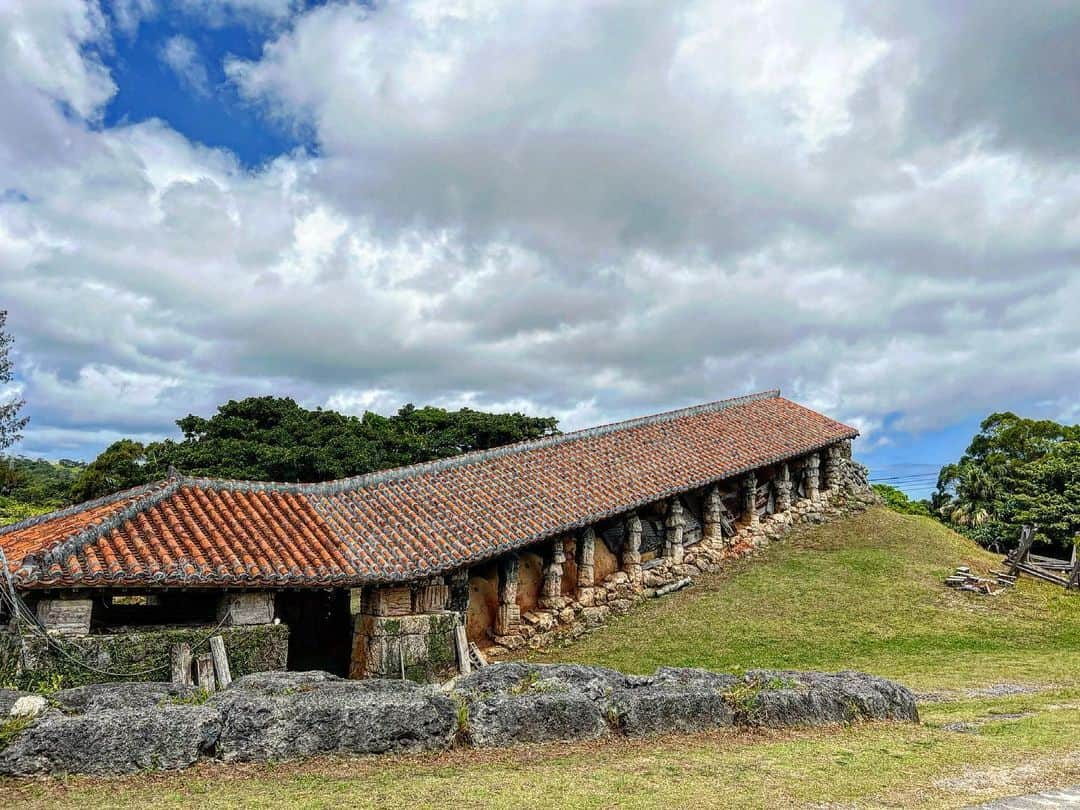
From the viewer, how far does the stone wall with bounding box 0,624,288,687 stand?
1019 cm

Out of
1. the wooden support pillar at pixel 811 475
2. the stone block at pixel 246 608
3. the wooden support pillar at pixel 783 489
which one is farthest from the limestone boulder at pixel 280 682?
the wooden support pillar at pixel 811 475

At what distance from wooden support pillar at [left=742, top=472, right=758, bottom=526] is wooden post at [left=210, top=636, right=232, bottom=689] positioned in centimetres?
1699

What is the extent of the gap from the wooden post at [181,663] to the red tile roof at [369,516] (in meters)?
1.01

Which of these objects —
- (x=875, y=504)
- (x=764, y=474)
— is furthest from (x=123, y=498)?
(x=875, y=504)

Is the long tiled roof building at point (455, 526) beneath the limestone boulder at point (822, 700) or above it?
above

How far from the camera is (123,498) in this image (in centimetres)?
1420

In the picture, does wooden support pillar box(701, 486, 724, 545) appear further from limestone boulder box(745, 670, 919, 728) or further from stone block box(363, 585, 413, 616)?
limestone boulder box(745, 670, 919, 728)

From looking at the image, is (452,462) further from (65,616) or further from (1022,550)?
(1022,550)

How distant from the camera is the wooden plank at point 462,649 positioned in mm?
14023

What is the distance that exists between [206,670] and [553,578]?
8.53m

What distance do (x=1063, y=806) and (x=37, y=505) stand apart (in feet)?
121

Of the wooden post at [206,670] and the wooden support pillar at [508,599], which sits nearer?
the wooden post at [206,670]

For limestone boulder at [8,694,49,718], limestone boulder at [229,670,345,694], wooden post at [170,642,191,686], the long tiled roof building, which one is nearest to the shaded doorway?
the long tiled roof building

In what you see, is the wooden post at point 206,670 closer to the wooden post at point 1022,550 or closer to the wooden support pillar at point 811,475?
the wooden post at point 1022,550
